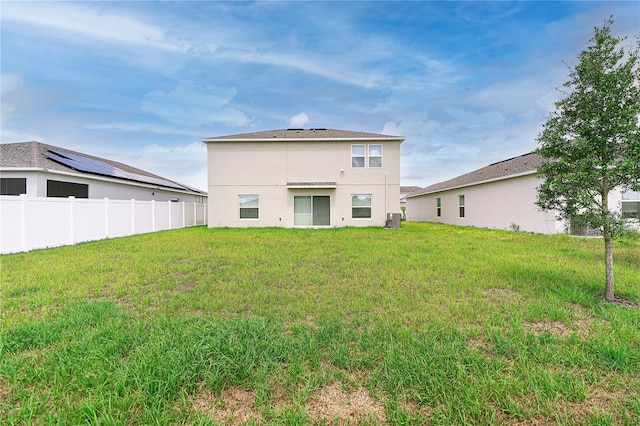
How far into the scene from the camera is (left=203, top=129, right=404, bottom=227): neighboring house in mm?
16266

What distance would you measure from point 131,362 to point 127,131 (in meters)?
19.4

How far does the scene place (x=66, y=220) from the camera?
31.3 feet

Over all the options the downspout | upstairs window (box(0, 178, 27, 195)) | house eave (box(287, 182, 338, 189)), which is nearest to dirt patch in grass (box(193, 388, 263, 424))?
house eave (box(287, 182, 338, 189))

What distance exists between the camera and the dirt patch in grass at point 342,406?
195cm

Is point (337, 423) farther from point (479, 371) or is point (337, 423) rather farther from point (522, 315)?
point (522, 315)

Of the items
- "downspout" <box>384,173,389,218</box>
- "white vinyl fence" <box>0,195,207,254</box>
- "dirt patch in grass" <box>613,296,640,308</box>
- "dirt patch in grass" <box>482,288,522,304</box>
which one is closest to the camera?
"dirt patch in grass" <box>613,296,640,308</box>

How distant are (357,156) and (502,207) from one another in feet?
31.7

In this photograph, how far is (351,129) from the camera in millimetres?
18375

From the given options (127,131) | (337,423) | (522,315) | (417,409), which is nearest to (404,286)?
(522,315)

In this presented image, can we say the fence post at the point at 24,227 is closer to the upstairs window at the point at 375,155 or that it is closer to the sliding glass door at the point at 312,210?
the sliding glass door at the point at 312,210

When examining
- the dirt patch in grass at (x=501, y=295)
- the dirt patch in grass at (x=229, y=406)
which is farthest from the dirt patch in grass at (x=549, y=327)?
the dirt patch in grass at (x=229, y=406)

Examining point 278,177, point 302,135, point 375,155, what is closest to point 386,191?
point 375,155

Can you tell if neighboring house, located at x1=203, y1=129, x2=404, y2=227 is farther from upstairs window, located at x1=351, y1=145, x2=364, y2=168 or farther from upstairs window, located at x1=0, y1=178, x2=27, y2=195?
upstairs window, located at x1=0, y1=178, x2=27, y2=195

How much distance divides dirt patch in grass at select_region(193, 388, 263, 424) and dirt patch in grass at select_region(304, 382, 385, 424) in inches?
17.4
